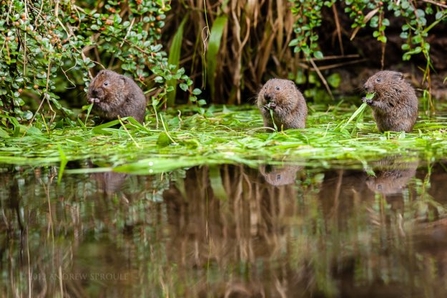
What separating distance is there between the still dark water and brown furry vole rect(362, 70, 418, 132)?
1825 millimetres

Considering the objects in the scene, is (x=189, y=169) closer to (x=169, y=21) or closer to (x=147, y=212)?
(x=147, y=212)

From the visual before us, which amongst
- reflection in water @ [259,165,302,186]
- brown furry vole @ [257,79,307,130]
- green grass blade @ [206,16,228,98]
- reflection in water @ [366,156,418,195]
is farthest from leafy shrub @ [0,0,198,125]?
reflection in water @ [366,156,418,195]

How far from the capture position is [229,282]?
255 centimetres

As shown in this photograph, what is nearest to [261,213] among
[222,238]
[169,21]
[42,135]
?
[222,238]

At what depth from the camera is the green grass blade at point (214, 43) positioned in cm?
855

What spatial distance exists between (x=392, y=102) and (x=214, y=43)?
2814 mm

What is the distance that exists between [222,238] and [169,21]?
7014 millimetres

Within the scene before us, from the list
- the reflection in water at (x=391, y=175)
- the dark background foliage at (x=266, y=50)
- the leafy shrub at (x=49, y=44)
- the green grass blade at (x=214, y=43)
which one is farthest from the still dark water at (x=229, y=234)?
the green grass blade at (x=214, y=43)

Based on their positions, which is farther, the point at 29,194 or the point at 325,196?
the point at 29,194

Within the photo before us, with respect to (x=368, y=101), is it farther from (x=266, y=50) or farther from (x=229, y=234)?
(x=229, y=234)

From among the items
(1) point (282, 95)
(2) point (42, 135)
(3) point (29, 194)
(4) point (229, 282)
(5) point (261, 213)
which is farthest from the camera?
(1) point (282, 95)

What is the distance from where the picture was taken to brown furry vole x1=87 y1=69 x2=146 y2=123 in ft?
22.4

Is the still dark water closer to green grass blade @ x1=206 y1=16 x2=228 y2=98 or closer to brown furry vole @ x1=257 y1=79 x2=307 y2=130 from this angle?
brown furry vole @ x1=257 y1=79 x2=307 y2=130

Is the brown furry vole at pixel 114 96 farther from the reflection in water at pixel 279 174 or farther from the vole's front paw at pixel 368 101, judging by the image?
the reflection in water at pixel 279 174
